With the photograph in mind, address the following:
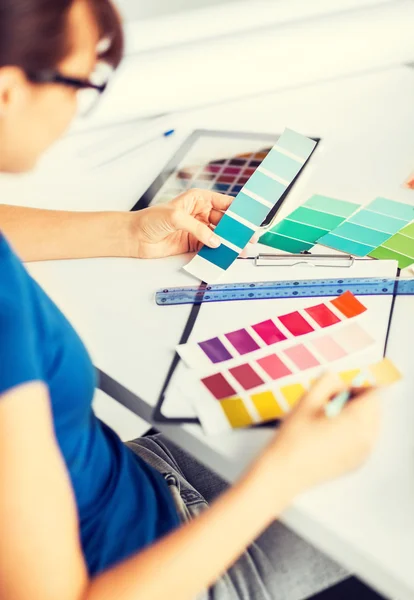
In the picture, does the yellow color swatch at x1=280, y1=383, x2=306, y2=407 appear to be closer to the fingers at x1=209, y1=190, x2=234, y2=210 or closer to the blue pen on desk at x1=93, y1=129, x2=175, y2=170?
the fingers at x1=209, y1=190, x2=234, y2=210

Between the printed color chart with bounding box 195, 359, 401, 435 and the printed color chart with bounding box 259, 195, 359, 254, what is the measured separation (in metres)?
0.24

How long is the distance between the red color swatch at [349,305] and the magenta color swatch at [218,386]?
0.60ft

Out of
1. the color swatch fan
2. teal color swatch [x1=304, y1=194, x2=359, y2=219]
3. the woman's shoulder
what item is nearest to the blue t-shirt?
the woman's shoulder

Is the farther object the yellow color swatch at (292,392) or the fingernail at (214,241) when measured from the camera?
the fingernail at (214,241)

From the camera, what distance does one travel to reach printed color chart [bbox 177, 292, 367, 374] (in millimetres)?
717

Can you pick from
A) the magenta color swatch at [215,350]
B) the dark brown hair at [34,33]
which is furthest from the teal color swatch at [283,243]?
the dark brown hair at [34,33]

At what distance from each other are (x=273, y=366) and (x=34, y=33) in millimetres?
410

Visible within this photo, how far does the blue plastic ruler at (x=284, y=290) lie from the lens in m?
0.80

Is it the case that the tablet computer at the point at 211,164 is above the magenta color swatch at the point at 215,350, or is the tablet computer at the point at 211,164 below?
above

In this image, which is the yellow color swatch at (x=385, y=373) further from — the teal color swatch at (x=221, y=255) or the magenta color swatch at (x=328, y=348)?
the teal color swatch at (x=221, y=255)

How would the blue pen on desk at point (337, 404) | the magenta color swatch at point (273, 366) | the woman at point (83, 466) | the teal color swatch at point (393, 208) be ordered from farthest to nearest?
the teal color swatch at point (393, 208), the magenta color swatch at point (273, 366), the blue pen on desk at point (337, 404), the woman at point (83, 466)

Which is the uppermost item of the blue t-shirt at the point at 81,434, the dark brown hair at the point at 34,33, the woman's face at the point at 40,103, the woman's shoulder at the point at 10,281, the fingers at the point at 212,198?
the dark brown hair at the point at 34,33

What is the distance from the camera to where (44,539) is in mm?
472

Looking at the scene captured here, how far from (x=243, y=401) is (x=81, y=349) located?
178 millimetres
